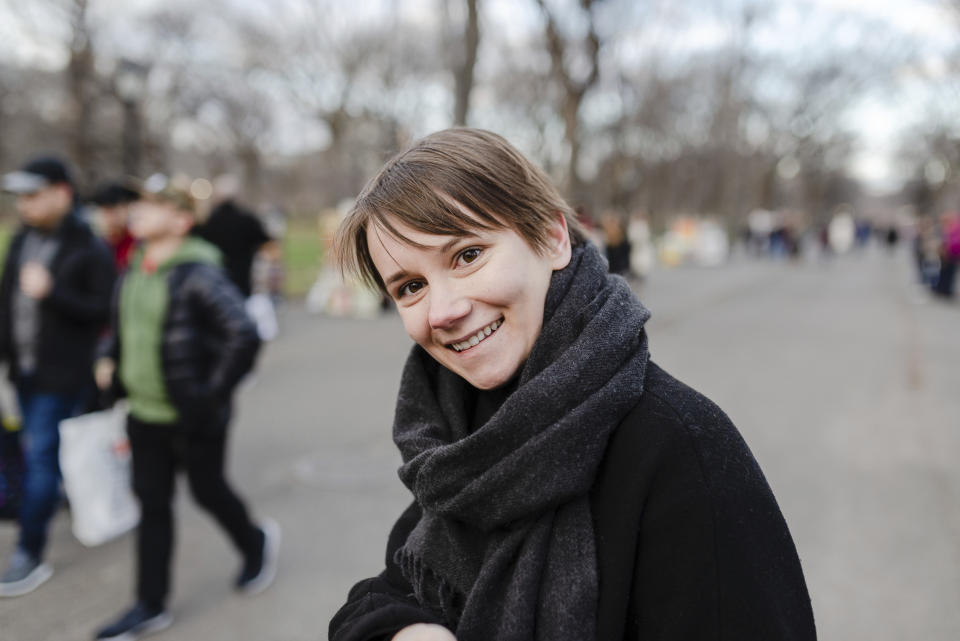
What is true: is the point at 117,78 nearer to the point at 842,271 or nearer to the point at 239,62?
the point at 239,62

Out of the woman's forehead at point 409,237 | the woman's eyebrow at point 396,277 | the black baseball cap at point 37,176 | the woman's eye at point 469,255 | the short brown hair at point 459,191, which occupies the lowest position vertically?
the woman's eyebrow at point 396,277

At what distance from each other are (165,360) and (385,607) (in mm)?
2261

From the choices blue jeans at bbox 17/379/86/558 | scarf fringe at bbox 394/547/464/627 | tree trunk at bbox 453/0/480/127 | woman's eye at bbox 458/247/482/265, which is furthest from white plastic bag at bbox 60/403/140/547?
tree trunk at bbox 453/0/480/127

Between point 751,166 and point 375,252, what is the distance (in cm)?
5096

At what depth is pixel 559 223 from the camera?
4.24 ft

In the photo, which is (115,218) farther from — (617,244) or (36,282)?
(617,244)

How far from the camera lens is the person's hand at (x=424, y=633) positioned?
1.11 meters

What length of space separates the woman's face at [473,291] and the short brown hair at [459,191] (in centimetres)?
2

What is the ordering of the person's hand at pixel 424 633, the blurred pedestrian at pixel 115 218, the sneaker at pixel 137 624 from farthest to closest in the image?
the blurred pedestrian at pixel 115 218
the sneaker at pixel 137 624
the person's hand at pixel 424 633

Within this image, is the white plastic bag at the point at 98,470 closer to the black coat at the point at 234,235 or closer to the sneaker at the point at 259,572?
the sneaker at the point at 259,572

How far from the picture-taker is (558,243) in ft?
4.18

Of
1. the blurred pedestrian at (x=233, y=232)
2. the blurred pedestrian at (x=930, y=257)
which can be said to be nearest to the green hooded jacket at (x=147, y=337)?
the blurred pedestrian at (x=233, y=232)

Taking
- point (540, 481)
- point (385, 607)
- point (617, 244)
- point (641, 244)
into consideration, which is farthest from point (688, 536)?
point (641, 244)

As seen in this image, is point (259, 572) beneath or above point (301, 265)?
above
